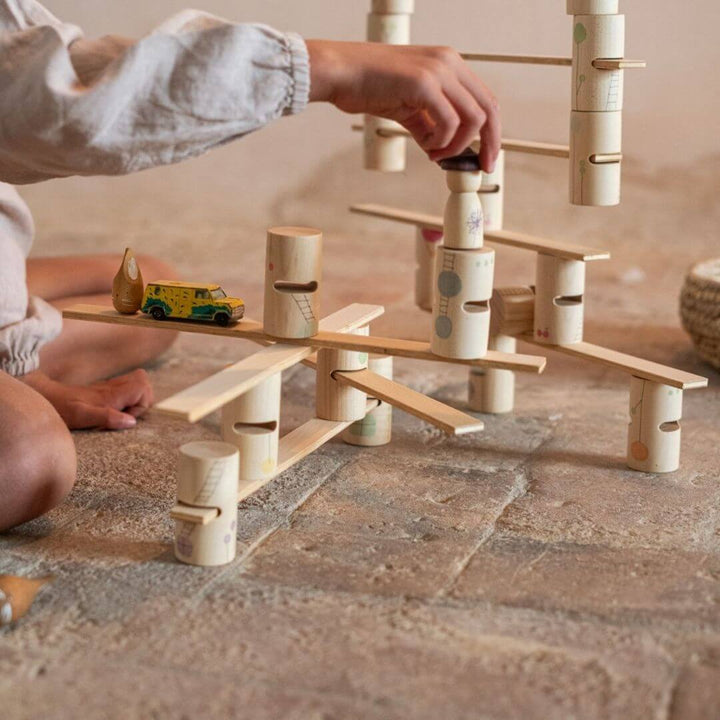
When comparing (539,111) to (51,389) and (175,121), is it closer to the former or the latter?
(51,389)

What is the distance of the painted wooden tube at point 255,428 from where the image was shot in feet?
4.54

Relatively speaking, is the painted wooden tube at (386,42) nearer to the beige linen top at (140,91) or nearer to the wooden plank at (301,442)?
the wooden plank at (301,442)

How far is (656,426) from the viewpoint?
5.26 ft

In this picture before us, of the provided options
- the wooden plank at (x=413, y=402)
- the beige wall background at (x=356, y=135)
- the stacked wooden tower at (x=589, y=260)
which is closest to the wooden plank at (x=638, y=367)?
the stacked wooden tower at (x=589, y=260)

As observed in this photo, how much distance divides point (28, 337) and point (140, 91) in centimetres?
61

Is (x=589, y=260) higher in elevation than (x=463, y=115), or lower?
lower

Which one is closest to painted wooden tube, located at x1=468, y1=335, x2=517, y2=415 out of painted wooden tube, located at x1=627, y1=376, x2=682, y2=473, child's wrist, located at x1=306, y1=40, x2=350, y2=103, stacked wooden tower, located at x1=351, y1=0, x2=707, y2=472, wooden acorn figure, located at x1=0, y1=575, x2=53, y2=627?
stacked wooden tower, located at x1=351, y1=0, x2=707, y2=472

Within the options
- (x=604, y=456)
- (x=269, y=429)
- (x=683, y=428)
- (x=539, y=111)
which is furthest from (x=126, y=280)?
(x=539, y=111)

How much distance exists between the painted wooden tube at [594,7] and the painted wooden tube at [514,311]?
390mm

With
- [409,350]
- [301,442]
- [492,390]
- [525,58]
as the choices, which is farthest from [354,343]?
[525,58]

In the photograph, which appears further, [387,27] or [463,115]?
[387,27]

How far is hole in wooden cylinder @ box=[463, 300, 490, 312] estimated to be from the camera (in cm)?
138

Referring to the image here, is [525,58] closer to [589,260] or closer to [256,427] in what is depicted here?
[589,260]

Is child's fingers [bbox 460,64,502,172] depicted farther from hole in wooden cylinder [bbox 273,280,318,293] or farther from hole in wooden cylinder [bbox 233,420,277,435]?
hole in wooden cylinder [bbox 233,420,277,435]
